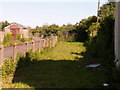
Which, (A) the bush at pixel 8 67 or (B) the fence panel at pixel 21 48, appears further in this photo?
(B) the fence panel at pixel 21 48

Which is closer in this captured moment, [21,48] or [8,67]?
[8,67]

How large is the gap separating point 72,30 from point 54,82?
33.9m

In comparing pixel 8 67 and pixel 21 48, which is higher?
pixel 21 48

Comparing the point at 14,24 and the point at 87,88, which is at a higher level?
the point at 14,24

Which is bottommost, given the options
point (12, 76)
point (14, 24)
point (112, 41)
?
point (12, 76)

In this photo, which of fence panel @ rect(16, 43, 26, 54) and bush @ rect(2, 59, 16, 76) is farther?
fence panel @ rect(16, 43, 26, 54)

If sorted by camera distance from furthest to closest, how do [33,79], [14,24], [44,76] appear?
[14,24], [44,76], [33,79]

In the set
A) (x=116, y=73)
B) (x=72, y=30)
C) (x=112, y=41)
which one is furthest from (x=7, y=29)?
(x=116, y=73)

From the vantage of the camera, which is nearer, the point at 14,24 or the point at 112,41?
the point at 112,41

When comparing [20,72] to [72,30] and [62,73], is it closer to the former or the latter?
Result: [62,73]

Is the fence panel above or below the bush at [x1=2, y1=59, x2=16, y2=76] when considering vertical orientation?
above

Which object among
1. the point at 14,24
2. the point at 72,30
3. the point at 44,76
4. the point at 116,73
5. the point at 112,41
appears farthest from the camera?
the point at 14,24

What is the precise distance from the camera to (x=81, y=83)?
6.23m

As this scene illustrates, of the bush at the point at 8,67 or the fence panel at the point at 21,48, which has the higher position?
the fence panel at the point at 21,48
